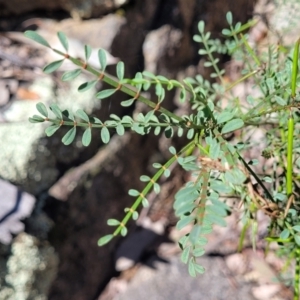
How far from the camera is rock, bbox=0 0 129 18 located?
68.3 inches

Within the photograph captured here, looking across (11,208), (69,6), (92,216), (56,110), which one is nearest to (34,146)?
(11,208)

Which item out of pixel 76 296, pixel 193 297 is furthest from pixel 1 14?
pixel 193 297

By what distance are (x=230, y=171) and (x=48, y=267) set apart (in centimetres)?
109

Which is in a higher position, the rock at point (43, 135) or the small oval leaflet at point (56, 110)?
the small oval leaflet at point (56, 110)

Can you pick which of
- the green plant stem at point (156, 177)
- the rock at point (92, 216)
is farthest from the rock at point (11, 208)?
the green plant stem at point (156, 177)

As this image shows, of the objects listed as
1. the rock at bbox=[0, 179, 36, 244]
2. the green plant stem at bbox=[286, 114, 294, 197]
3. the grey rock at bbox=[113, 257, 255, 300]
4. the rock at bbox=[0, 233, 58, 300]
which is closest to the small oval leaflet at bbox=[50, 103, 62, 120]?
the green plant stem at bbox=[286, 114, 294, 197]

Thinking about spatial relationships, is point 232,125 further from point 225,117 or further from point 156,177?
point 156,177

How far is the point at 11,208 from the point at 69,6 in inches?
32.9

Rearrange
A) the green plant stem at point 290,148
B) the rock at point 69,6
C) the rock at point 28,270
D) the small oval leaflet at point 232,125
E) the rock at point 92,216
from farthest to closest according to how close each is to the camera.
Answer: the rock at point 69,6 → the rock at point 92,216 → the rock at point 28,270 → the green plant stem at point 290,148 → the small oval leaflet at point 232,125

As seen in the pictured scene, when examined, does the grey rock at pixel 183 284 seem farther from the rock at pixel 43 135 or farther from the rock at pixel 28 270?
the rock at pixel 43 135

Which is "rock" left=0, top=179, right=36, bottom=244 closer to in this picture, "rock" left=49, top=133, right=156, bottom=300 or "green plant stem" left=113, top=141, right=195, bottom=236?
"rock" left=49, top=133, right=156, bottom=300

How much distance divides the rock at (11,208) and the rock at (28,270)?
88mm

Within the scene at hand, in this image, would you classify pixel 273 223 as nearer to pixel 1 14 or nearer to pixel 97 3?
pixel 97 3

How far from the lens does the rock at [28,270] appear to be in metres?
1.43
